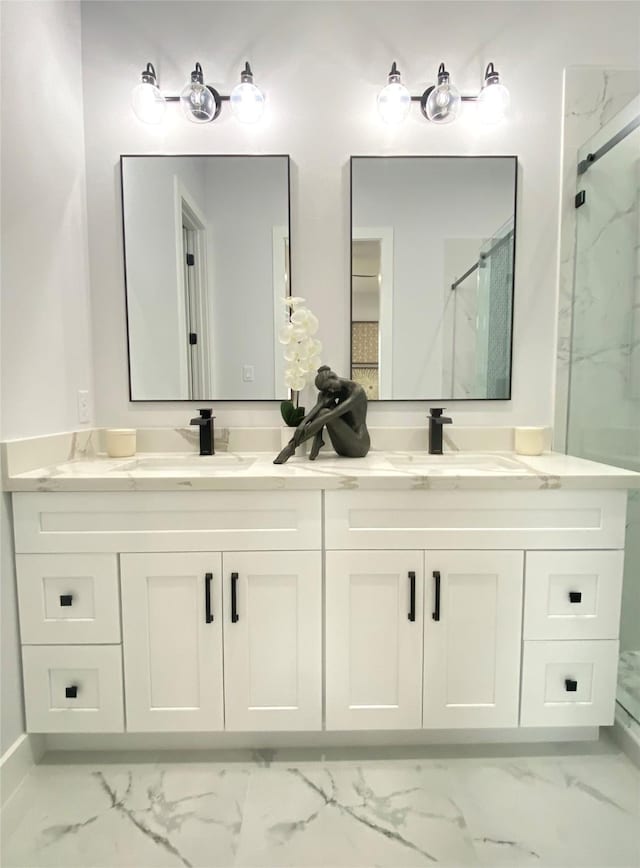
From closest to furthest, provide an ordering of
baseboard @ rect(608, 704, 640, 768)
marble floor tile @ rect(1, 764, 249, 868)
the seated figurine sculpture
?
marble floor tile @ rect(1, 764, 249, 868) < baseboard @ rect(608, 704, 640, 768) < the seated figurine sculpture

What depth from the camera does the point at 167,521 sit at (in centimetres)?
122

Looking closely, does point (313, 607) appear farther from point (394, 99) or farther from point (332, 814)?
point (394, 99)

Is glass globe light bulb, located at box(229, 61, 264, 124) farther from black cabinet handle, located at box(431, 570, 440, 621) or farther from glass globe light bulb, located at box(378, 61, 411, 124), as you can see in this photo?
black cabinet handle, located at box(431, 570, 440, 621)

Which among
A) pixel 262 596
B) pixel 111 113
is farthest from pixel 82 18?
pixel 262 596

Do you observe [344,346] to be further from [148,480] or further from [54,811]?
[54,811]

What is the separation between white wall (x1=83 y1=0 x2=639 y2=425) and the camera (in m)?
1.55

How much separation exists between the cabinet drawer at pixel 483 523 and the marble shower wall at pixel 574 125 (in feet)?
2.03

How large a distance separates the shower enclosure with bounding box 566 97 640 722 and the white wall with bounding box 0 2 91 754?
1.81 m

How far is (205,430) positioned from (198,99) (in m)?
1.13

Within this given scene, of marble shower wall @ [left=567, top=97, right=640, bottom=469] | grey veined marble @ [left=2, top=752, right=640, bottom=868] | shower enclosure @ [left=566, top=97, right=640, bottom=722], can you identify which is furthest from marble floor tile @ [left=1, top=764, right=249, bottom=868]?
marble shower wall @ [left=567, top=97, right=640, bottom=469]

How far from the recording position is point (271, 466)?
1.36 m

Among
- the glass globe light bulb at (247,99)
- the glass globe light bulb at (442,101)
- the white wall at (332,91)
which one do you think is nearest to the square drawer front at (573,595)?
the white wall at (332,91)

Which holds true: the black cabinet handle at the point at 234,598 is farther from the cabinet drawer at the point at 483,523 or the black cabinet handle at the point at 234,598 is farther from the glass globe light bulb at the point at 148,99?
the glass globe light bulb at the point at 148,99

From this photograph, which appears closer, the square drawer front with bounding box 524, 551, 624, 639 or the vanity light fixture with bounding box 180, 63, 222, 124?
the square drawer front with bounding box 524, 551, 624, 639
